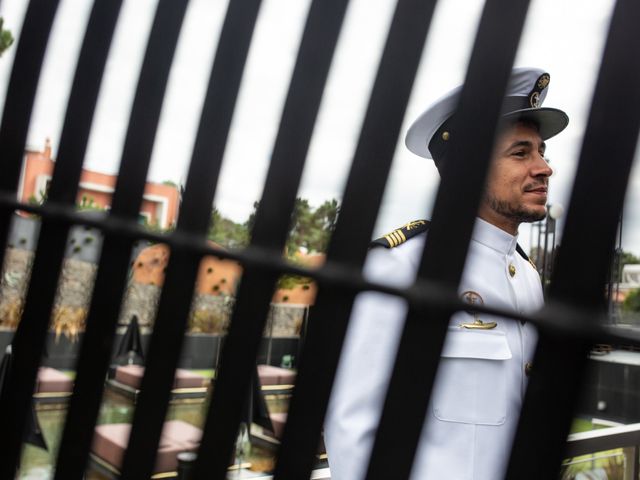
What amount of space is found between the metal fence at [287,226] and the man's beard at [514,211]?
1.02 metres

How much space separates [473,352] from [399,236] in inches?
13.3

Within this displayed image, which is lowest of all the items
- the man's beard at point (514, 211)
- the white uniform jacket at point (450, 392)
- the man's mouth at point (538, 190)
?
the white uniform jacket at point (450, 392)

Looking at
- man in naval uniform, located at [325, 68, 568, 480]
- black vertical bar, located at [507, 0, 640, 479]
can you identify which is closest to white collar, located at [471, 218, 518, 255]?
man in naval uniform, located at [325, 68, 568, 480]

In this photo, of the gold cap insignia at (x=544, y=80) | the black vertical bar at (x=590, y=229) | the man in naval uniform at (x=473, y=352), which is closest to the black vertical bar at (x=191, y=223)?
the black vertical bar at (x=590, y=229)

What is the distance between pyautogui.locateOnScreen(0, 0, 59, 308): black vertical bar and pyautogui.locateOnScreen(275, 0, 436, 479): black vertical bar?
1.82ft

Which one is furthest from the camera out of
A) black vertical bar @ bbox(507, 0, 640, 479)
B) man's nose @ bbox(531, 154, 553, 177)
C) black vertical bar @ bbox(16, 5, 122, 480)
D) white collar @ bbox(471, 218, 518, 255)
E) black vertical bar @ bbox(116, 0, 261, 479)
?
white collar @ bbox(471, 218, 518, 255)

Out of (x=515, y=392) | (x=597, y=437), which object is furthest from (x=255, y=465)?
(x=515, y=392)

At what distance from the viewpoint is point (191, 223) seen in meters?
0.78

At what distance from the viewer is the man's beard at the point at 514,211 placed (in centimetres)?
164

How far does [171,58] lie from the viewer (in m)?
0.85

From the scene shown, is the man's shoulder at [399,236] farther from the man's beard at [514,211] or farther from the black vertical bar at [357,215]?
the black vertical bar at [357,215]

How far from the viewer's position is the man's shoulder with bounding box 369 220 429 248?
167 centimetres

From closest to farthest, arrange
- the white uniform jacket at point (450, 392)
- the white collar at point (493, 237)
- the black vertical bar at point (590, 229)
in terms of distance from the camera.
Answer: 1. the black vertical bar at point (590, 229)
2. the white uniform jacket at point (450, 392)
3. the white collar at point (493, 237)

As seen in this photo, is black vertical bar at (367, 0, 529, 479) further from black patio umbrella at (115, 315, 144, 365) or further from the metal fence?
black patio umbrella at (115, 315, 144, 365)
